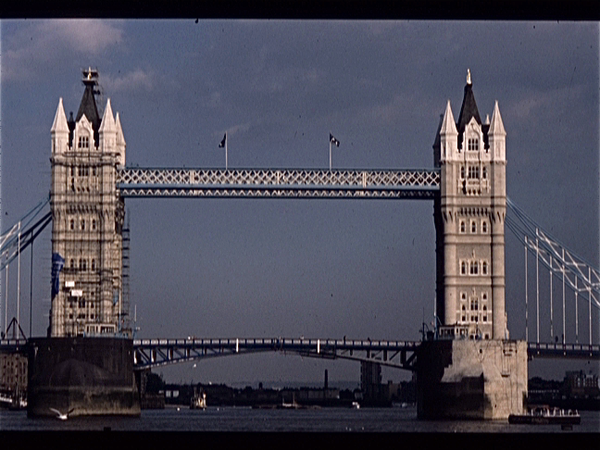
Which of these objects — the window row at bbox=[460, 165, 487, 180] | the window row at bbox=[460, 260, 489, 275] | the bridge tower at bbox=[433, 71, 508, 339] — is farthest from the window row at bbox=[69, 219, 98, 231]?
the window row at bbox=[460, 165, 487, 180]

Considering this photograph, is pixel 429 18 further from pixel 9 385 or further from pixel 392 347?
pixel 9 385

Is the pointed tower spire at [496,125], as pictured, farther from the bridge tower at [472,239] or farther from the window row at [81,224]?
the window row at [81,224]

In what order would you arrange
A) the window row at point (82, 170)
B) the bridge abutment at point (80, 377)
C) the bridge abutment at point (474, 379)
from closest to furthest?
the bridge abutment at point (80, 377)
the bridge abutment at point (474, 379)
the window row at point (82, 170)

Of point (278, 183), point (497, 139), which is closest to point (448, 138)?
point (497, 139)

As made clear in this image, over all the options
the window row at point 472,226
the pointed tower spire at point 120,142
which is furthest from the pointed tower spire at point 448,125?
the pointed tower spire at point 120,142

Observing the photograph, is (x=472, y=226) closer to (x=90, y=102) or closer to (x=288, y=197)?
(x=288, y=197)

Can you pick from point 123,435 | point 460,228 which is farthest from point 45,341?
point 123,435
